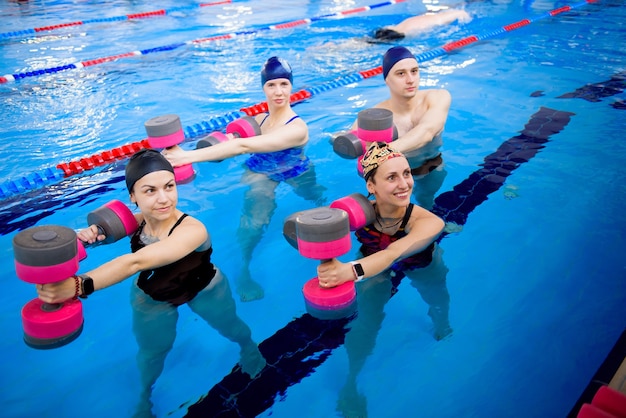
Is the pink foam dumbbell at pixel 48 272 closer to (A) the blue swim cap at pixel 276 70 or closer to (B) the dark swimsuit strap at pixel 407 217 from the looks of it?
(B) the dark swimsuit strap at pixel 407 217

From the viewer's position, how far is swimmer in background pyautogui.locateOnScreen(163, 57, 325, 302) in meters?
4.47

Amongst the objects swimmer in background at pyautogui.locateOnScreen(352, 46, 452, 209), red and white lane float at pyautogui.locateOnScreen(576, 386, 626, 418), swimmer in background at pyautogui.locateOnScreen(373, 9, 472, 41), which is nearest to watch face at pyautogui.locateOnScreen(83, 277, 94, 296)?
red and white lane float at pyautogui.locateOnScreen(576, 386, 626, 418)

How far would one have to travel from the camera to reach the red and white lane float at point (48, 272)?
2.39 metres

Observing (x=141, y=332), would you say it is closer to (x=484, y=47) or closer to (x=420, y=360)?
(x=420, y=360)

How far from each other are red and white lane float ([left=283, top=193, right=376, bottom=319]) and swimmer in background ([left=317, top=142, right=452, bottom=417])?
0.67 feet

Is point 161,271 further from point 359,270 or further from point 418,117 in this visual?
point 418,117

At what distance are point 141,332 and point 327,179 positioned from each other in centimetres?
322

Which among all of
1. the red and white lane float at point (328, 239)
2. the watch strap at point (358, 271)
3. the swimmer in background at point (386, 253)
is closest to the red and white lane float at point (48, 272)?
the red and white lane float at point (328, 239)

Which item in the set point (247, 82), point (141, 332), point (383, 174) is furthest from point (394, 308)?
point (247, 82)

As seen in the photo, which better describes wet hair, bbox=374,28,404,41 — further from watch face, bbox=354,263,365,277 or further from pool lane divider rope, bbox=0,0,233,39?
watch face, bbox=354,263,365,277

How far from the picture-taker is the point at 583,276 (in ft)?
13.2

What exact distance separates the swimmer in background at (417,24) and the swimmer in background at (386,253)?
29.1 feet

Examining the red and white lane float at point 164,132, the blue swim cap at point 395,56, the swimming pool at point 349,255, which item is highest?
the blue swim cap at point 395,56

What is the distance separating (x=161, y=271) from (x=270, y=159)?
6.71 ft
